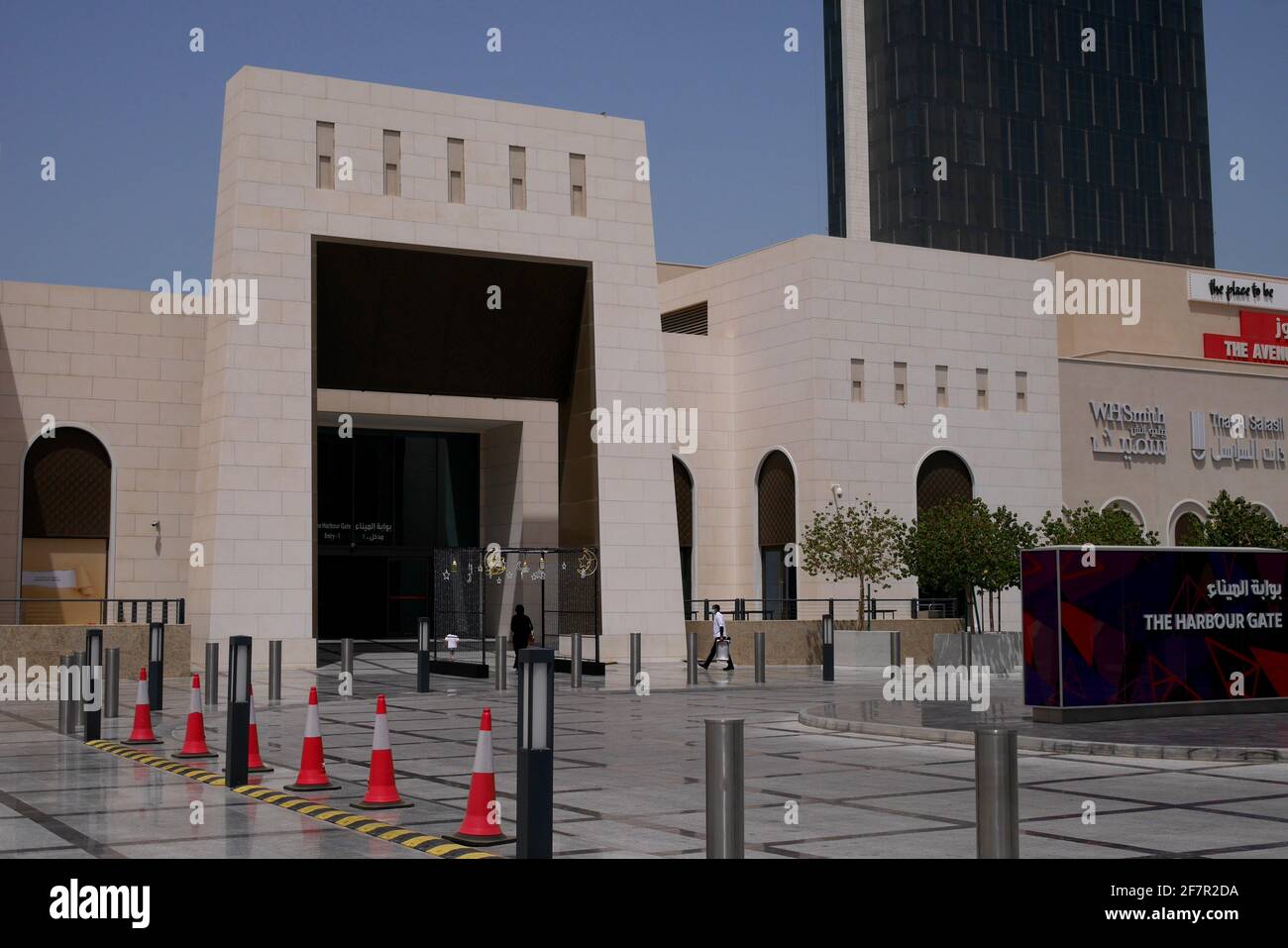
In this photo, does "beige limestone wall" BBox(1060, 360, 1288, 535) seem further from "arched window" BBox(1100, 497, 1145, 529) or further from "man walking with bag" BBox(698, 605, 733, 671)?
"man walking with bag" BBox(698, 605, 733, 671)

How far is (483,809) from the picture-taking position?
376 inches

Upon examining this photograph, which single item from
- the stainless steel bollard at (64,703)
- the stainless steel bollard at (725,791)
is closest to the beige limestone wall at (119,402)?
the stainless steel bollard at (64,703)

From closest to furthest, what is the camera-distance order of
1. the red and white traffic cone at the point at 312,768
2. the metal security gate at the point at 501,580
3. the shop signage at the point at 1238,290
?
the red and white traffic cone at the point at 312,768, the metal security gate at the point at 501,580, the shop signage at the point at 1238,290

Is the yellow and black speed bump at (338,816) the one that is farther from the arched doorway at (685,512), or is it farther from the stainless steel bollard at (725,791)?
the arched doorway at (685,512)

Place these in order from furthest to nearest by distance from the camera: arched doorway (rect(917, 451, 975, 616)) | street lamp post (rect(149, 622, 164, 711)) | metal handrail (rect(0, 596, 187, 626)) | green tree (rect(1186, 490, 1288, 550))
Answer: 1. arched doorway (rect(917, 451, 975, 616))
2. green tree (rect(1186, 490, 1288, 550))
3. metal handrail (rect(0, 596, 187, 626))
4. street lamp post (rect(149, 622, 164, 711))

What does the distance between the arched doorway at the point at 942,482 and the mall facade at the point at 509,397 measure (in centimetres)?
12

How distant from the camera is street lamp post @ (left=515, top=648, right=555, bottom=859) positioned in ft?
27.3

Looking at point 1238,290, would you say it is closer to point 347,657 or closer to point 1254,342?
point 1254,342

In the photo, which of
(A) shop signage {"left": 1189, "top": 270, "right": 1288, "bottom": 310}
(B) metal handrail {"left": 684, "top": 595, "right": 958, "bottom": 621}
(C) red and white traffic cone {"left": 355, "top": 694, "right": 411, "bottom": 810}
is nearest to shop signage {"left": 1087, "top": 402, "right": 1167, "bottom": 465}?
(A) shop signage {"left": 1189, "top": 270, "right": 1288, "bottom": 310}

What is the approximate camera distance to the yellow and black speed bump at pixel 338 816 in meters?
9.24

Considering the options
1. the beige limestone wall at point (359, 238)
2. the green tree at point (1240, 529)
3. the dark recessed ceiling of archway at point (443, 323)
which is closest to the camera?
the beige limestone wall at point (359, 238)

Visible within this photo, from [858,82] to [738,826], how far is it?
420 ft

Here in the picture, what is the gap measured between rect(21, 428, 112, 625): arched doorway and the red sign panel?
130ft

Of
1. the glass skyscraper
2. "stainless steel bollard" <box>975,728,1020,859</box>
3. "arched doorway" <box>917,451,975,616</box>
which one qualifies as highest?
the glass skyscraper
